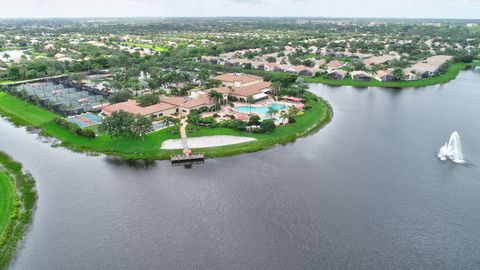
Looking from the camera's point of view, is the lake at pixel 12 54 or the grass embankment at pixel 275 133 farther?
the lake at pixel 12 54

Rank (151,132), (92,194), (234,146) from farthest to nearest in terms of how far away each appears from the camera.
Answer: (151,132) → (234,146) → (92,194)

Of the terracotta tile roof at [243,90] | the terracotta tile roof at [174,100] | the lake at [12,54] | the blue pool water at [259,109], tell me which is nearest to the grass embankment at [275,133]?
the blue pool water at [259,109]

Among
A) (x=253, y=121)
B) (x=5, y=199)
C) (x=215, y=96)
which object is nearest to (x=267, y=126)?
(x=253, y=121)

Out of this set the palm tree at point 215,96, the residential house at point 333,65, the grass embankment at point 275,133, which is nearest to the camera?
the grass embankment at point 275,133

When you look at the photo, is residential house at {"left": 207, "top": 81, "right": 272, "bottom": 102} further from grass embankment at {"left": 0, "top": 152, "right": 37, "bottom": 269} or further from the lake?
the lake

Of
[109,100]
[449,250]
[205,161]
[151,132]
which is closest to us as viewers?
[449,250]

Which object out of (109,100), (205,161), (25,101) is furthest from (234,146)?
(25,101)

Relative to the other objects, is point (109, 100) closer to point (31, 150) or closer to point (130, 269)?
point (31, 150)

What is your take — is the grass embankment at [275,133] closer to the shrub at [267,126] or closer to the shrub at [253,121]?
the shrub at [267,126]
